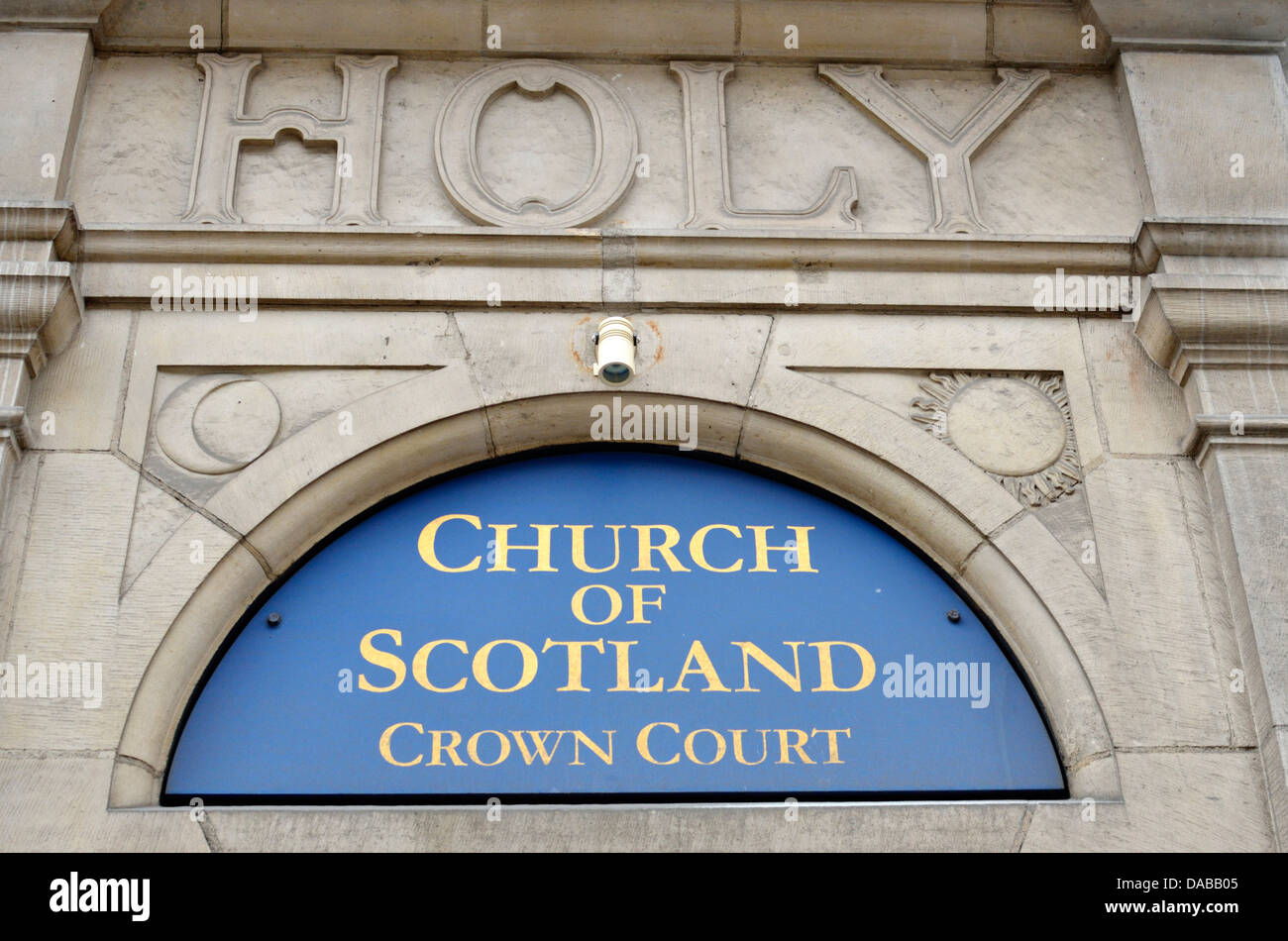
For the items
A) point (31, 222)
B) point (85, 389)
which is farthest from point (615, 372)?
point (31, 222)

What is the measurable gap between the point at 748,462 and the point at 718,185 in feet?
4.23

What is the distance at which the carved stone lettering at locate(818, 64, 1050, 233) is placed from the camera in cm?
685

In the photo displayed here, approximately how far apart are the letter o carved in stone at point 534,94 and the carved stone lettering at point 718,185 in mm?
280

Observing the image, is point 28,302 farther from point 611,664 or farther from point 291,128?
point 611,664

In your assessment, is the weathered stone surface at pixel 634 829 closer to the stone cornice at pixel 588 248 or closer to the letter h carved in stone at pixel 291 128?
the stone cornice at pixel 588 248

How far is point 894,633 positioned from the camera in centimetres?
597

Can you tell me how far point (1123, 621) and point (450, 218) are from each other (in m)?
3.17

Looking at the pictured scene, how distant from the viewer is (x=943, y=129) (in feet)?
23.4

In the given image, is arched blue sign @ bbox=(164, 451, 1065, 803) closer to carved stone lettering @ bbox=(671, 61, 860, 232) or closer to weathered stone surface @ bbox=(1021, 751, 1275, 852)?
weathered stone surface @ bbox=(1021, 751, 1275, 852)

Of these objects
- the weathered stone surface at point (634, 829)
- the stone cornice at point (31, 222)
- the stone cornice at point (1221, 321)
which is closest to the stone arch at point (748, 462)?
the weathered stone surface at point (634, 829)

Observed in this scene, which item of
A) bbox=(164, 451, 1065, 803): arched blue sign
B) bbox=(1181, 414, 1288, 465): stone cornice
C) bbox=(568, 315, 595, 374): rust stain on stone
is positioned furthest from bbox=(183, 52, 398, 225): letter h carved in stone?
bbox=(1181, 414, 1288, 465): stone cornice

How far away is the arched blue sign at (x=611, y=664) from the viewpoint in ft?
18.4
